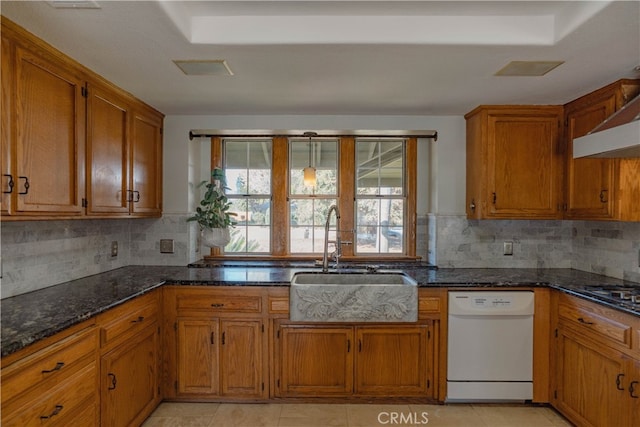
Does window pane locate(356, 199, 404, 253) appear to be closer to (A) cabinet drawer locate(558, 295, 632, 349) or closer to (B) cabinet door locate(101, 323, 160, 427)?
(A) cabinet drawer locate(558, 295, 632, 349)

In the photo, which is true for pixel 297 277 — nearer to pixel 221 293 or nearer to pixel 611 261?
pixel 221 293

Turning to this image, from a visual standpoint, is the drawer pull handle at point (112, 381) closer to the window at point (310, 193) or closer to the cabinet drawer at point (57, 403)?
the cabinet drawer at point (57, 403)

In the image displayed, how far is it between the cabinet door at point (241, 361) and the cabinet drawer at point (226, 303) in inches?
3.9

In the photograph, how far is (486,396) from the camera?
2.74 meters

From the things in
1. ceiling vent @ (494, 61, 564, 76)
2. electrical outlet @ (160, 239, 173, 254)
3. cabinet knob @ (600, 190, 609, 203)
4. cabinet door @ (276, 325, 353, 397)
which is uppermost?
ceiling vent @ (494, 61, 564, 76)

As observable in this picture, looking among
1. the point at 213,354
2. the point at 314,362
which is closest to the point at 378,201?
the point at 314,362

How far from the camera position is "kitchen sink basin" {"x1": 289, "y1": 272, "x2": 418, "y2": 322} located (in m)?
2.66

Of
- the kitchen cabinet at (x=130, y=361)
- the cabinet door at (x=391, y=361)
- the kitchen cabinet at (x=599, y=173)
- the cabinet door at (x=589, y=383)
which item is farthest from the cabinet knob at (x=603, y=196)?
the kitchen cabinet at (x=130, y=361)

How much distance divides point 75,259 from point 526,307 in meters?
3.12

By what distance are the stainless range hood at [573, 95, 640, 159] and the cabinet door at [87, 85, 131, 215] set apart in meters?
2.91

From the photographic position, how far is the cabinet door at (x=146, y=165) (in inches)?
114

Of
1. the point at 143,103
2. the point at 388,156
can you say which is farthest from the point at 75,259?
the point at 388,156

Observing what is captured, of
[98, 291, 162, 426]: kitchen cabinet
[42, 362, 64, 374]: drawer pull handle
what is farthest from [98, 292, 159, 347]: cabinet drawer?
[42, 362, 64, 374]: drawer pull handle

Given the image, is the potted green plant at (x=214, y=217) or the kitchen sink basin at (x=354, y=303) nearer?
the kitchen sink basin at (x=354, y=303)
